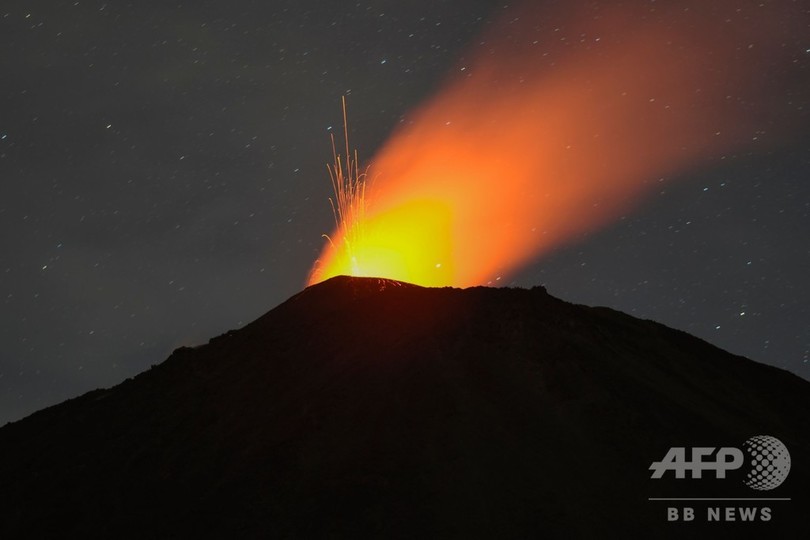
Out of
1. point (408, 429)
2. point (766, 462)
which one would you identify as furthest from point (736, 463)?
point (408, 429)

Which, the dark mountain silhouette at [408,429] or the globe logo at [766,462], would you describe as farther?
the globe logo at [766,462]

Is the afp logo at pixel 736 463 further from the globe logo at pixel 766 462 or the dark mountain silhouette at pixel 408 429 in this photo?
the dark mountain silhouette at pixel 408 429

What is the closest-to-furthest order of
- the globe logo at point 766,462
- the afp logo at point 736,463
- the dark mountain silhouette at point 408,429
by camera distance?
the dark mountain silhouette at point 408,429 < the afp logo at point 736,463 < the globe logo at point 766,462

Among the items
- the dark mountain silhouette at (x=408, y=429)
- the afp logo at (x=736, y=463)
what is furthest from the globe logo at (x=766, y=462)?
the dark mountain silhouette at (x=408, y=429)

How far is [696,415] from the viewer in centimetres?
5212

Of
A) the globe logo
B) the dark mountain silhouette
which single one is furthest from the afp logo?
the dark mountain silhouette

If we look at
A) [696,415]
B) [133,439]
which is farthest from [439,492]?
[133,439]

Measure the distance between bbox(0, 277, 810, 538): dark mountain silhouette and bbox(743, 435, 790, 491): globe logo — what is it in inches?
24.3

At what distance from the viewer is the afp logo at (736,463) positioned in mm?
46156

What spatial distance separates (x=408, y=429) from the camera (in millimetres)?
48094

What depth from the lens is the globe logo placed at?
152ft

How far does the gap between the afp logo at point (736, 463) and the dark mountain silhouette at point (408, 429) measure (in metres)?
0.59

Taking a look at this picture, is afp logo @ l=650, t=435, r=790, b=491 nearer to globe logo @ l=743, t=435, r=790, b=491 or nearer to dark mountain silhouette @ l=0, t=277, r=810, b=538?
globe logo @ l=743, t=435, r=790, b=491

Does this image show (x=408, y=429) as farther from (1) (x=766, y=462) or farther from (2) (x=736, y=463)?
(1) (x=766, y=462)
